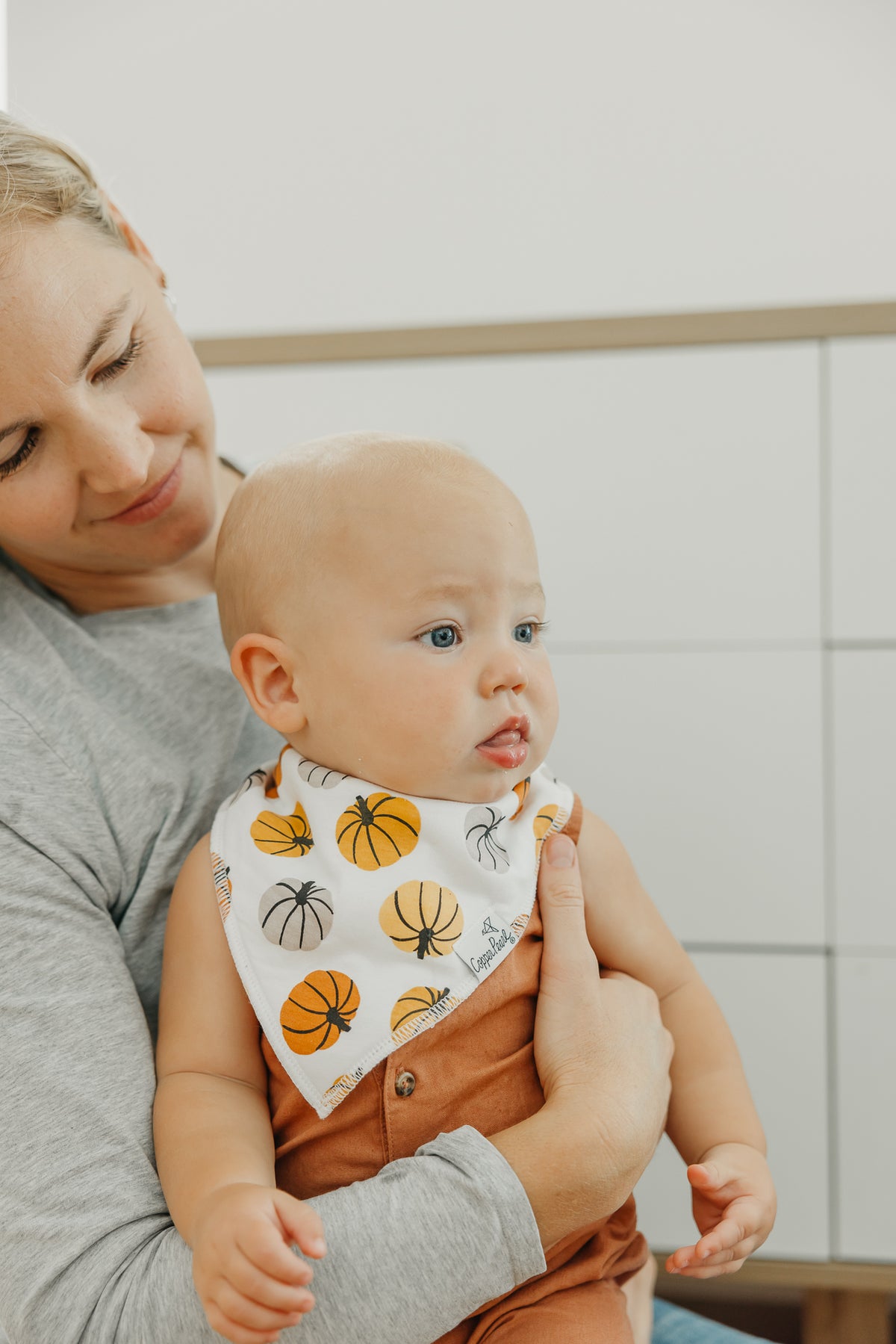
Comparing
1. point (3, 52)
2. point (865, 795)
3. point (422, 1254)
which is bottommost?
point (865, 795)

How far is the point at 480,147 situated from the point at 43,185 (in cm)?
112

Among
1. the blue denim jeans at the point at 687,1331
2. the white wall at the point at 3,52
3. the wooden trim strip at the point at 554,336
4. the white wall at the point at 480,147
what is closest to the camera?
the blue denim jeans at the point at 687,1331

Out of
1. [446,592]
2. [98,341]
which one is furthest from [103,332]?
[446,592]

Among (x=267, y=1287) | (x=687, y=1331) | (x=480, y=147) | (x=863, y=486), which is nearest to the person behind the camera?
(x=267, y=1287)

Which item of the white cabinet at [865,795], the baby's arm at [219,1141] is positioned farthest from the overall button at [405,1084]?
the white cabinet at [865,795]

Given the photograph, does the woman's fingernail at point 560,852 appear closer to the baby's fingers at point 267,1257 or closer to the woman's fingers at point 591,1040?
the woman's fingers at point 591,1040

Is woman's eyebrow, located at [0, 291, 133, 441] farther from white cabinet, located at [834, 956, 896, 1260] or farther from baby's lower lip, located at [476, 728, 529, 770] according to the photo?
white cabinet, located at [834, 956, 896, 1260]

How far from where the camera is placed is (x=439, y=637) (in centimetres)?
80

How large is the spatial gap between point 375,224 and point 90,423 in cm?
113

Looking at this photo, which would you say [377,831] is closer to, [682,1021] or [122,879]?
[122,879]

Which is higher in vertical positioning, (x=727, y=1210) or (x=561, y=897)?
(x=561, y=897)

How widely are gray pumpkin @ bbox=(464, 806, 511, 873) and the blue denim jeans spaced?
1.96ft

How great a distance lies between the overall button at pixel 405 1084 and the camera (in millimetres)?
761

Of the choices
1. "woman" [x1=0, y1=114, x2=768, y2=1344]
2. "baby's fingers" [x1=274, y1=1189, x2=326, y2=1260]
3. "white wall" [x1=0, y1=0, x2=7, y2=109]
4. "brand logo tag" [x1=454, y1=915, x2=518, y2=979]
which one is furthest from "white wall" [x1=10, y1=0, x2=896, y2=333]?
"baby's fingers" [x1=274, y1=1189, x2=326, y2=1260]
